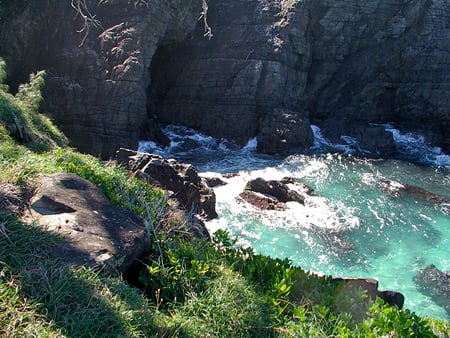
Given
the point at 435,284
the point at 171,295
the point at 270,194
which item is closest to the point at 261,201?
the point at 270,194

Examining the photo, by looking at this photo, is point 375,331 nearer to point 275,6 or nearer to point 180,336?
point 180,336

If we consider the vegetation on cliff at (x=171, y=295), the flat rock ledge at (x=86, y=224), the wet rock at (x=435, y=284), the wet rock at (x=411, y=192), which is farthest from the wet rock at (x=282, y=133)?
the flat rock ledge at (x=86, y=224)

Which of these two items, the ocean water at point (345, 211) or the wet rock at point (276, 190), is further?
the wet rock at point (276, 190)

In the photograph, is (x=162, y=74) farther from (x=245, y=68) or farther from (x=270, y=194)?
(x=270, y=194)

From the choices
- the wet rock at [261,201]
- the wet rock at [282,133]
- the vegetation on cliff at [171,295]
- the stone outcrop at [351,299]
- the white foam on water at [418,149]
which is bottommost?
the white foam on water at [418,149]

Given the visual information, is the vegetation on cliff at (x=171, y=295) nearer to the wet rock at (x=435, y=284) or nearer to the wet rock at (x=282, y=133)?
the wet rock at (x=435, y=284)

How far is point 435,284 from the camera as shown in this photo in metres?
11.2

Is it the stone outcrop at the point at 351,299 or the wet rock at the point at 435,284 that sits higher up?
the stone outcrop at the point at 351,299

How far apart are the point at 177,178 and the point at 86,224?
8.00m

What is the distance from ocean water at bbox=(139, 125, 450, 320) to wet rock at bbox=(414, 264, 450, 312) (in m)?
0.19

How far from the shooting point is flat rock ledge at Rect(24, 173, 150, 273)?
3648 mm

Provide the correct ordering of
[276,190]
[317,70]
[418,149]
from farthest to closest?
[317,70] → [418,149] → [276,190]

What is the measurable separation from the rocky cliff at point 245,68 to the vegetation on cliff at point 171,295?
50.6 ft

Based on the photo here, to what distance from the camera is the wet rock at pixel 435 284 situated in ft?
35.2
